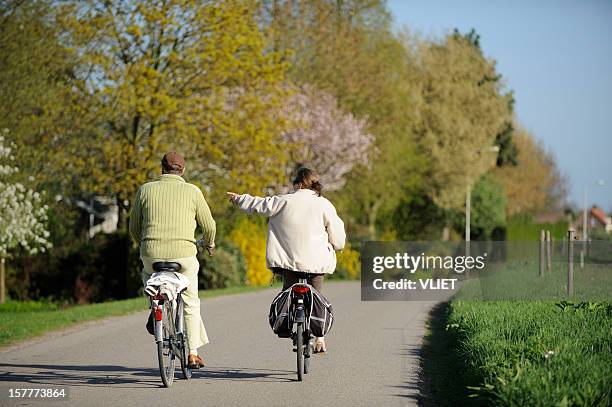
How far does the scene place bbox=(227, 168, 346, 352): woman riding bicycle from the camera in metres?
10.4

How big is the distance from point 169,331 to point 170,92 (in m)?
22.8

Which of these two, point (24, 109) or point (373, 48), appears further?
point (373, 48)

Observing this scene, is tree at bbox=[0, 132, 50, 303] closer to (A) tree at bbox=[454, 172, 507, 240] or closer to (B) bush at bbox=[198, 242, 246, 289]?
(B) bush at bbox=[198, 242, 246, 289]

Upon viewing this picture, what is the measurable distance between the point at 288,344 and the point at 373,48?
143 feet

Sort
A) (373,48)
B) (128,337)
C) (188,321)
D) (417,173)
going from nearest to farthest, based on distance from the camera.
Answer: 1. (188,321)
2. (128,337)
3. (373,48)
4. (417,173)

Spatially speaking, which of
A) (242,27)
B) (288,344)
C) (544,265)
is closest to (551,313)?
(288,344)

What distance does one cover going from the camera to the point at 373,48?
55906 mm

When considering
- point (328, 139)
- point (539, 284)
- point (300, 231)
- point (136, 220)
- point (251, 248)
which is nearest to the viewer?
point (136, 220)

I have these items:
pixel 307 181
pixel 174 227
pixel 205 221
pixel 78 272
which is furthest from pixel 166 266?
pixel 78 272

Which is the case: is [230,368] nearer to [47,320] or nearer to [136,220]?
[136,220]

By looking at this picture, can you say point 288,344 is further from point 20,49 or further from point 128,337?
point 20,49

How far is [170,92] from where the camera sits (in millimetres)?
32125

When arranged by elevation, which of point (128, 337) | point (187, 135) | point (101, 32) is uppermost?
point (101, 32)

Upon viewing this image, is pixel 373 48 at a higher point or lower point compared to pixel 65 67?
higher
